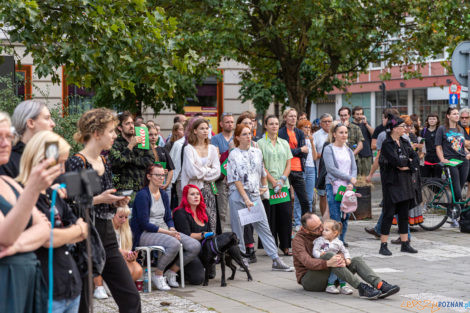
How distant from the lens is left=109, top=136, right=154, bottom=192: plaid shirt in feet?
27.8

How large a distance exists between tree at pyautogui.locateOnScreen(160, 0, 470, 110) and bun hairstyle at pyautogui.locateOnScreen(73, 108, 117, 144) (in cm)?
1219

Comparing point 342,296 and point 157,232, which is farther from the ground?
point 157,232

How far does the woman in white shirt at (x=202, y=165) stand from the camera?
934 cm

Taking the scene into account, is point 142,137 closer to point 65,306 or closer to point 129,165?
point 129,165

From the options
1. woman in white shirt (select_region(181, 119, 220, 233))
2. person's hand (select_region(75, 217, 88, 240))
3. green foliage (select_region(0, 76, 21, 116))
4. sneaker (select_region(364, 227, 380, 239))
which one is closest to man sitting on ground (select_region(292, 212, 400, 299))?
woman in white shirt (select_region(181, 119, 220, 233))

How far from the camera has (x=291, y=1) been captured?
18.1 metres

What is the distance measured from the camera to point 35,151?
358 cm

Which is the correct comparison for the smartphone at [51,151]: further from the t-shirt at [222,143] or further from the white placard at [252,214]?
the t-shirt at [222,143]

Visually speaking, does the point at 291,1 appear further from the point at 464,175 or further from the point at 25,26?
the point at 25,26

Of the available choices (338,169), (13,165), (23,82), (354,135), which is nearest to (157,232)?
(338,169)

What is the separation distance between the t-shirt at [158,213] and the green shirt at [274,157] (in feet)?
6.57

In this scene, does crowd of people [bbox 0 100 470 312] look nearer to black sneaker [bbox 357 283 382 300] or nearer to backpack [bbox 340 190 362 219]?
black sneaker [bbox 357 283 382 300]

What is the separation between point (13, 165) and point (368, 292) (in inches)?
175

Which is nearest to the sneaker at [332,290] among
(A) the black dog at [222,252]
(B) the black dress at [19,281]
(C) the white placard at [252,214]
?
(A) the black dog at [222,252]
